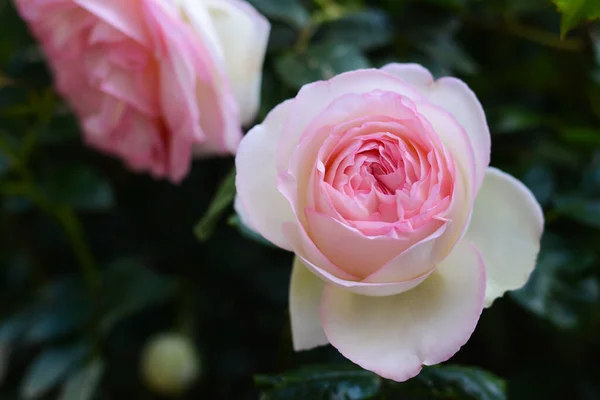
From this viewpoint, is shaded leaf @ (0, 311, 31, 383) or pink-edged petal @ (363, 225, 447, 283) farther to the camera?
shaded leaf @ (0, 311, 31, 383)

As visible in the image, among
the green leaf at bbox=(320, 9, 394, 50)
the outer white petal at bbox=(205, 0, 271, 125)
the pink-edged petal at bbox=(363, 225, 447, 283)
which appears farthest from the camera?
the green leaf at bbox=(320, 9, 394, 50)

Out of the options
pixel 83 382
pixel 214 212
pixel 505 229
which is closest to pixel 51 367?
pixel 83 382

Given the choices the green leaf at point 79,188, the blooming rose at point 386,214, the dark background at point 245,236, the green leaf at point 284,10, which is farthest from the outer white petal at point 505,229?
the green leaf at point 79,188

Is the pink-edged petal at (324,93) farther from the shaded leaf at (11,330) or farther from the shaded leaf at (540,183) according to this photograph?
the shaded leaf at (11,330)

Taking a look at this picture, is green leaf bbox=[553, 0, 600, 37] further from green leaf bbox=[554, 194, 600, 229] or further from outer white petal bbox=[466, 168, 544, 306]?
green leaf bbox=[554, 194, 600, 229]

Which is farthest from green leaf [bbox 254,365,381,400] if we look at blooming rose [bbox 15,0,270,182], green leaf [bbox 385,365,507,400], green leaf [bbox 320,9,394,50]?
green leaf [bbox 320,9,394,50]
